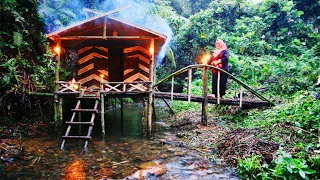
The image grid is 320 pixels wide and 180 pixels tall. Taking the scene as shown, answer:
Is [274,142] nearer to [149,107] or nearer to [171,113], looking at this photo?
[149,107]

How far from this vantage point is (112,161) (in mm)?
6973

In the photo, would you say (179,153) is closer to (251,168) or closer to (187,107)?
(251,168)

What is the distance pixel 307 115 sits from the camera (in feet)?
22.4

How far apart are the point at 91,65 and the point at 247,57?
34.3 ft

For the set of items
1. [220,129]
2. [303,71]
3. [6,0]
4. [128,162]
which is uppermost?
[6,0]

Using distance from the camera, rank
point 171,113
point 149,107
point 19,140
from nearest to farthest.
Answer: point 19,140, point 149,107, point 171,113

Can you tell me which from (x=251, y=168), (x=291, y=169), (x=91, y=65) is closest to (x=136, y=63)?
(x=91, y=65)

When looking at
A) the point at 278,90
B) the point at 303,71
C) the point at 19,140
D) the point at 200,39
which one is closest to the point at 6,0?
the point at 19,140

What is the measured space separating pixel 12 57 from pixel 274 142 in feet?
33.6

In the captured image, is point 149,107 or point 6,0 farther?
point 149,107

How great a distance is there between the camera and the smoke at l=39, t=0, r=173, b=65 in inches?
613

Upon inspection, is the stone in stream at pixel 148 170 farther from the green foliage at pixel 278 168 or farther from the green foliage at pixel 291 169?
the green foliage at pixel 291 169

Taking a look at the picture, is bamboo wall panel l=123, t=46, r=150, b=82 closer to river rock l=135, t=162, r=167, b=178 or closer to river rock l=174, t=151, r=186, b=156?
river rock l=174, t=151, r=186, b=156

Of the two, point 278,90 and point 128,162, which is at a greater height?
point 278,90
